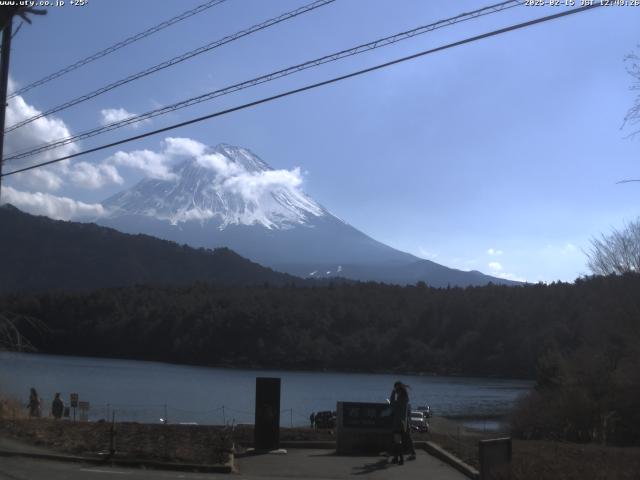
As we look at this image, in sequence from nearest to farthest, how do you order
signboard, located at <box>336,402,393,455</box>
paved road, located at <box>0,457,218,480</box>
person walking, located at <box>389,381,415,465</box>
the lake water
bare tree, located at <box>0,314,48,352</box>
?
paved road, located at <box>0,457,218,480</box> < person walking, located at <box>389,381,415,465</box> < signboard, located at <box>336,402,393,455</box> < bare tree, located at <box>0,314,48,352</box> < the lake water

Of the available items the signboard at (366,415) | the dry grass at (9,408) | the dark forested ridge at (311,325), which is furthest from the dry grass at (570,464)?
the dark forested ridge at (311,325)

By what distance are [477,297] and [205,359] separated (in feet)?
154

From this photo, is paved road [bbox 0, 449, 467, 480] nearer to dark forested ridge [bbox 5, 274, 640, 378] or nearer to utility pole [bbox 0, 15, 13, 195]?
utility pole [bbox 0, 15, 13, 195]

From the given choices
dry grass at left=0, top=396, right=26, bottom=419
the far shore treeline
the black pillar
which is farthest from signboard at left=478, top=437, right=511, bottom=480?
the far shore treeline

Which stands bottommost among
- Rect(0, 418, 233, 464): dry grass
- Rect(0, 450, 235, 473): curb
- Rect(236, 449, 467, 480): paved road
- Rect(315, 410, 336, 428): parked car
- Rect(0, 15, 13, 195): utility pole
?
Rect(315, 410, 336, 428): parked car

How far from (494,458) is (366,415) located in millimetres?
4831

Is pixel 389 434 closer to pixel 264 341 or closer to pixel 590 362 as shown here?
pixel 590 362

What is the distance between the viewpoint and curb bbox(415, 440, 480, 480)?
11.8 meters

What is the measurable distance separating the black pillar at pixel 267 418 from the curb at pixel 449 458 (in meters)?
2.85

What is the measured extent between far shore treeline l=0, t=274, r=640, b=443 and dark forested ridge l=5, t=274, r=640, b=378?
185 mm

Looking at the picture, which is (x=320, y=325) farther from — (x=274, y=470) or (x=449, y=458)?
(x=274, y=470)

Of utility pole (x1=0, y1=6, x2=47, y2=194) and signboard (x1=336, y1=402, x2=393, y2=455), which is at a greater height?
utility pole (x1=0, y1=6, x2=47, y2=194)

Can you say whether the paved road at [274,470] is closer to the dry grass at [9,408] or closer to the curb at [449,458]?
the curb at [449,458]

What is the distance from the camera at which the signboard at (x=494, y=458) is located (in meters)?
9.55
